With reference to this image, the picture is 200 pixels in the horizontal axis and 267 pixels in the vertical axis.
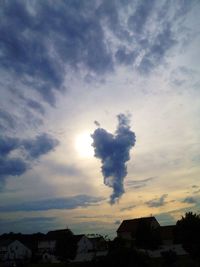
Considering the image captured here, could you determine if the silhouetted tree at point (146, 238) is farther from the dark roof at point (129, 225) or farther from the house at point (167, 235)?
the dark roof at point (129, 225)

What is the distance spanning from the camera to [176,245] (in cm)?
6819


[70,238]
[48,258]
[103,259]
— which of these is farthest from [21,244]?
[103,259]

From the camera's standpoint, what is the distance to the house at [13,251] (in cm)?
11356

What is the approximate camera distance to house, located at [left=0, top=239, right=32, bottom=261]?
11356 centimetres

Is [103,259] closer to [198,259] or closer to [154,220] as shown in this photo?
[198,259]

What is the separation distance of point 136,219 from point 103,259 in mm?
95381

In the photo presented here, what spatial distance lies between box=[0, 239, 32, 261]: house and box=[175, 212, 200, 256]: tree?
75483 mm

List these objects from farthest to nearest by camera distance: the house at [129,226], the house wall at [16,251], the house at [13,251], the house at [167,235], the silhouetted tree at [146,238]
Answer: the house wall at [16,251], the house at [13,251], the house at [129,226], the house at [167,235], the silhouetted tree at [146,238]

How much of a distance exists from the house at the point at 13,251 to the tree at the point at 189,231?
7548 centimetres

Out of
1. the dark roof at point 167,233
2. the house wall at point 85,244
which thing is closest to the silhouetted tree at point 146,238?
the dark roof at point 167,233

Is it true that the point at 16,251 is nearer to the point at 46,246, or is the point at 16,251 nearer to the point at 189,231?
the point at 46,246

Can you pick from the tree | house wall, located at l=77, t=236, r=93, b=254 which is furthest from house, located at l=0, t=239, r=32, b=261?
the tree

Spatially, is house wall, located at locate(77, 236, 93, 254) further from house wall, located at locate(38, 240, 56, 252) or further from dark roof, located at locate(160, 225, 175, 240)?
dark roof, located at locate(160, 225, 175, 240)

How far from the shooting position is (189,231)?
2119 inches
